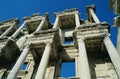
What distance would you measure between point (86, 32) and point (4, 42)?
8.67 m

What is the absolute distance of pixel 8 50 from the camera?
66.0 feet

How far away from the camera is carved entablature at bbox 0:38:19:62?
19458mm

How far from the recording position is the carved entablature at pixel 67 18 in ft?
82.5

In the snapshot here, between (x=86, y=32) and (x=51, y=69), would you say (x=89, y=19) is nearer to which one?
(x=86, y=32)

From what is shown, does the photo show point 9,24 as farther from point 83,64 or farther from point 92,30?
point 83,64

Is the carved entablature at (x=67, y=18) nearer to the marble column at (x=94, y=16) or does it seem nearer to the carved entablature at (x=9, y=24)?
the marble column at (x=94, y=16)

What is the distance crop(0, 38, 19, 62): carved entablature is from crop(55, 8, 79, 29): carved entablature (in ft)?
25.0

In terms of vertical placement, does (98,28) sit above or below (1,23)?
below

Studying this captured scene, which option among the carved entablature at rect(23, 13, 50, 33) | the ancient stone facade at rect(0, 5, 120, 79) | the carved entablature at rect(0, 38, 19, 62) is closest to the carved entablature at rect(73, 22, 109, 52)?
the ancient stone facade at rect(0, 5, 120, 79)

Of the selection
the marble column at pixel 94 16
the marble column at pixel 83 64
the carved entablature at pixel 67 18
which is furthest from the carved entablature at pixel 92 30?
the carved entablature at pixel 67 18

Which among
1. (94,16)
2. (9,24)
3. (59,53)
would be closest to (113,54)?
(59,53)

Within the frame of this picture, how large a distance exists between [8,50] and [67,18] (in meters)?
9.35

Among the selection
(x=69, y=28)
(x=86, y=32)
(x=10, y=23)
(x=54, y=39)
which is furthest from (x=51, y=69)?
(x=10, y=23)

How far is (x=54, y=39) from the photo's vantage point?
61.3ft
